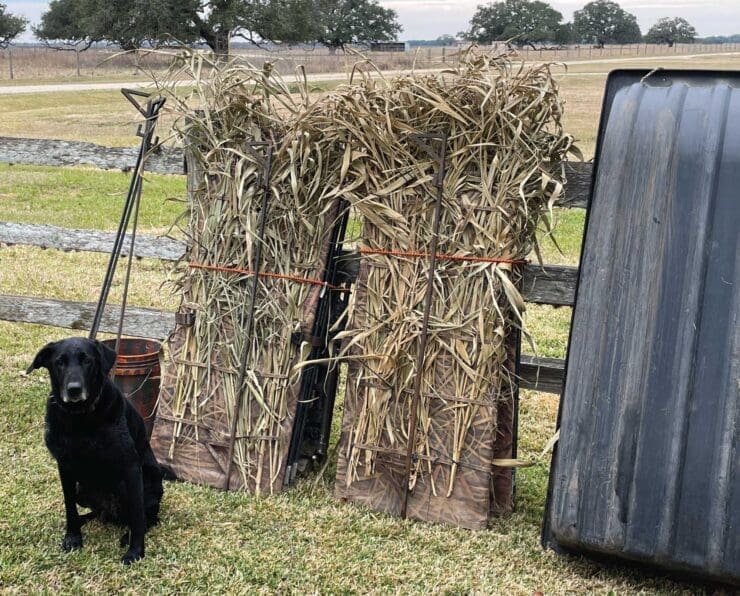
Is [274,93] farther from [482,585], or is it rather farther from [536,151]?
[482,585]

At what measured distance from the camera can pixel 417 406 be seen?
4.37 m

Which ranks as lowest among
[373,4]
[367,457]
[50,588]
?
[50,588]

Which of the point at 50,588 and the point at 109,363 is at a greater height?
the point at 109,363

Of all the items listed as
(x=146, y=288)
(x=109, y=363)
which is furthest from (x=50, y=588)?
(x=146, y=288)

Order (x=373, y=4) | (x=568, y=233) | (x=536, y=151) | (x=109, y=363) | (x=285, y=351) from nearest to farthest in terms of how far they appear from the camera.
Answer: (x=109, y=363), (x=536, y=151), (x=285, y=351), (x=568, y=233), (x=373, y=4)

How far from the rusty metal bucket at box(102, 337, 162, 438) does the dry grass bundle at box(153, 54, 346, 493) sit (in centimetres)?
40

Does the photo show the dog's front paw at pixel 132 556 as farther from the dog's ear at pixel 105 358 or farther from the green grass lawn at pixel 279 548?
the dog's ear at pixel 105 358

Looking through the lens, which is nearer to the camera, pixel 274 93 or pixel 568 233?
pixel 274 93

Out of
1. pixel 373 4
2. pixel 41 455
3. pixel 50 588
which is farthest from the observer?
pixel 373 4

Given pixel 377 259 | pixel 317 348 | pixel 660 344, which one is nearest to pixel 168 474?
pixel 317 348

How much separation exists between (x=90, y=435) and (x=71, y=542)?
56 cm

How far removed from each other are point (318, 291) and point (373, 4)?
91314mm

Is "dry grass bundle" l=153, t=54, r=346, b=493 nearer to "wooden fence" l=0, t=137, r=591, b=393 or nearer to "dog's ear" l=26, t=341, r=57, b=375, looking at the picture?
"wooden fence" l=0, t=137, r=591, b=393

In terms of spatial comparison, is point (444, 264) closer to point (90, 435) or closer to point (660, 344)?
point (660, 344)
